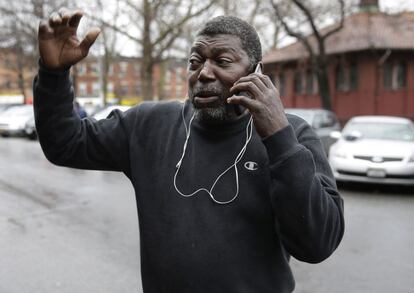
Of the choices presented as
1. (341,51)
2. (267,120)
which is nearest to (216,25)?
(267,120)

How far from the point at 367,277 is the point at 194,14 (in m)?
22.5

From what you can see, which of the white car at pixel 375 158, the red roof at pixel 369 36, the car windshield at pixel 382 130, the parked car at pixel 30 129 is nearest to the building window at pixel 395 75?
the red roof at pixel 369 36

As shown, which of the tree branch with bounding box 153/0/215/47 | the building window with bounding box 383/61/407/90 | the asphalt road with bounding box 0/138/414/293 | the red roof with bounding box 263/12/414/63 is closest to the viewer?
the asphalt road with bounding box 0/138/414/293

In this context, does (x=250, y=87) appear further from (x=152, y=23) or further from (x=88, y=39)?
(x=152, y=23)

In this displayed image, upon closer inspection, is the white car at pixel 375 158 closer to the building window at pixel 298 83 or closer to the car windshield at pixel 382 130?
the car windshield at pixel 382 130

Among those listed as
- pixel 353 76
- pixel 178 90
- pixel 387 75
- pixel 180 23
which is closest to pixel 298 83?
pixel 353 76

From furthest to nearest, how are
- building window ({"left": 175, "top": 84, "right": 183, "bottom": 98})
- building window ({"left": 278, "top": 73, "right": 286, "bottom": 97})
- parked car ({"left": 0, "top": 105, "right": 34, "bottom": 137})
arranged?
building window ({"left": 175, "top": 84, "right": 183, "bottom": 98}) → building window ({"left": 278, "top": 73, "right": 286, "bottom": 97}) → parked car ({"left": 0, "top": 105, "right": 34, "bottom": 137})

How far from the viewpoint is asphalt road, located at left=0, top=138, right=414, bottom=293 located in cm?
464

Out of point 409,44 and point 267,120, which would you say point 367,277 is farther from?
point 409,44

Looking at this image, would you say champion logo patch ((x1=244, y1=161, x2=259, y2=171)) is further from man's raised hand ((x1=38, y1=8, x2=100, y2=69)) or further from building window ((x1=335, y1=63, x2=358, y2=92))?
building window ((x1=335, y1=63, x2=358, y2=92))

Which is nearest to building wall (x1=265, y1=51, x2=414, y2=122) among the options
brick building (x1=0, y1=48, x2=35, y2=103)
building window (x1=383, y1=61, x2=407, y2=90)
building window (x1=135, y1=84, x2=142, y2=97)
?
building window (x1=383, y1=61, x2=407, y2=90)

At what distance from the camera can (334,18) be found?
75.4ft

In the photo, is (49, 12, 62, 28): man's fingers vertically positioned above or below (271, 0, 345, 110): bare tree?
below

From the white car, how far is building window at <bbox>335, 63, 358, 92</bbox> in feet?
59.1
